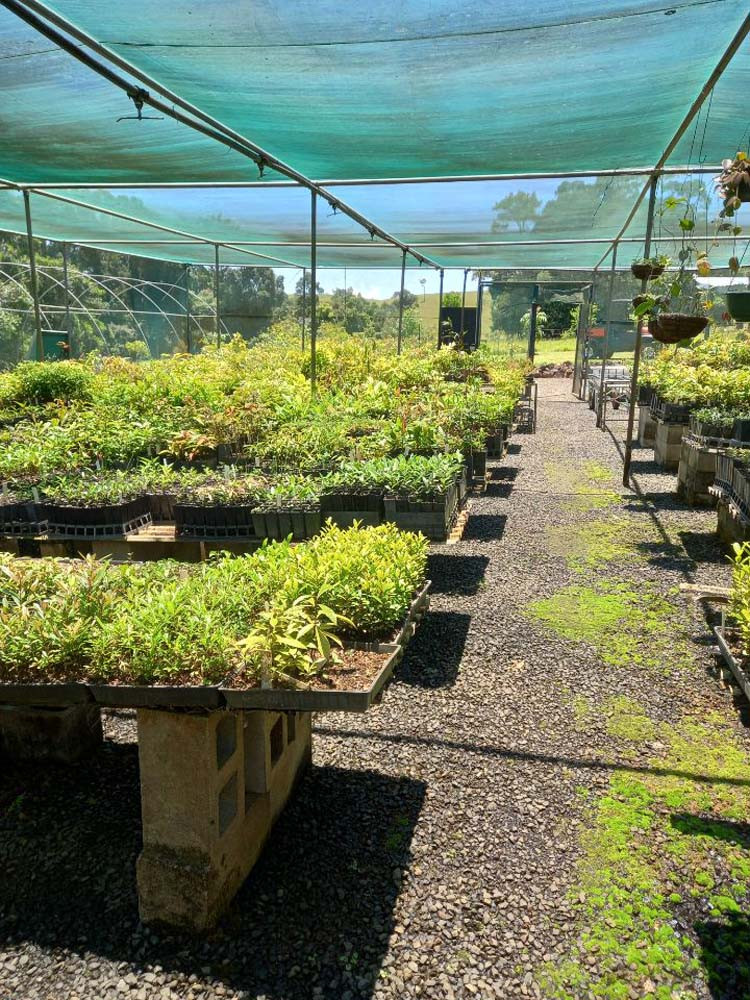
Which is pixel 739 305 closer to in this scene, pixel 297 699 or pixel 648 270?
pixel 648 270

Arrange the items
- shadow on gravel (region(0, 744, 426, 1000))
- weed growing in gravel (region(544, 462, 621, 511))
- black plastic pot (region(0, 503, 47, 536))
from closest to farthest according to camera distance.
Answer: shadow on gravel (region(0, 744, 426, 1000)) < black plastic pot (region(0, 503, 47, 536)) < weed growing in gravel (region(544, 462, 621, 511))

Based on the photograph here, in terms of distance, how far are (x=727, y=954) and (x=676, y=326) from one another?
429 cm

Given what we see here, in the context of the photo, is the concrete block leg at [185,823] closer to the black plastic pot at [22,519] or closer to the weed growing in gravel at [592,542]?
the black plastic pot at [22,519]

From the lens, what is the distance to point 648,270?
6.57 m

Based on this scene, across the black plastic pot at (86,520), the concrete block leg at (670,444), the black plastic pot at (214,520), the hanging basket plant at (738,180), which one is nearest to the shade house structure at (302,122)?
the black plastic pot at (214,520)

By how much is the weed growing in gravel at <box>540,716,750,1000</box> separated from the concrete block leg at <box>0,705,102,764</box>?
2132 millimetres

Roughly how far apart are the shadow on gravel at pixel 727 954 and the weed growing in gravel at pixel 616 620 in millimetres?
1827

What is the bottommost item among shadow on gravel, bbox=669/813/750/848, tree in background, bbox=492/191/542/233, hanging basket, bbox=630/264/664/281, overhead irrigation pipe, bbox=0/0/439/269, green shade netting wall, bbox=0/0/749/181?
shadow on gravel, bbox=669/813/750/848

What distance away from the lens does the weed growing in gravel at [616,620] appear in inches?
166

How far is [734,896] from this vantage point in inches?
95.0

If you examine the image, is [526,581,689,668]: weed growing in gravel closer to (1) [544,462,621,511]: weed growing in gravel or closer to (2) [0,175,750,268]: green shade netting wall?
(1) [544,462,621,511]: weed growing in gravel

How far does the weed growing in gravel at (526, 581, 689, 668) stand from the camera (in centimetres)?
421

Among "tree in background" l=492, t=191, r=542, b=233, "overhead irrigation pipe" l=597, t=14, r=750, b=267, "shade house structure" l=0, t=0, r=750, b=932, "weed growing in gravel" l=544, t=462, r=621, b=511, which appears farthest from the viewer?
"tree in background" l=492, t=191, r=542, b=233

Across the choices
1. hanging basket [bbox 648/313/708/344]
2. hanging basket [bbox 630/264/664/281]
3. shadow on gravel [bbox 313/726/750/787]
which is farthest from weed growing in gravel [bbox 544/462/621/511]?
shadow on gravel [bbox 313/726/750/787]
